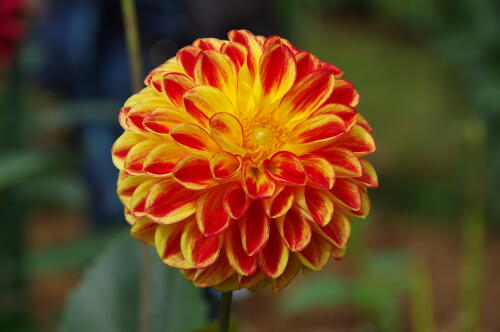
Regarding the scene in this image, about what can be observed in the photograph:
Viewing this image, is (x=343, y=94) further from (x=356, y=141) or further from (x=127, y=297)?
(x=127, y=297)

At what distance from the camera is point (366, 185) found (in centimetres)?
38

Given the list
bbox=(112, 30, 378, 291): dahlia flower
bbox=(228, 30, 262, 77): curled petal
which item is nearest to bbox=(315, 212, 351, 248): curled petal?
bbox=(112, 30, 378, 291): dahlia flower

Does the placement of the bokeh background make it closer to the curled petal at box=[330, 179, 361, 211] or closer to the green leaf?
the green leaf

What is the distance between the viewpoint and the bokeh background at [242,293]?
3.28ft

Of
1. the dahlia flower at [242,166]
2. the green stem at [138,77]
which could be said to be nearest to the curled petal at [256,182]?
the dahlia flower at [242,166]

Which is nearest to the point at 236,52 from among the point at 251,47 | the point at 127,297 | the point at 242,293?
the point at 251,47

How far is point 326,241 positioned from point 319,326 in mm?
1218

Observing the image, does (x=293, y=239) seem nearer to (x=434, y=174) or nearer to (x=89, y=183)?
(x=89, y=183)

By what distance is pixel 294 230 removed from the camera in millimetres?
370

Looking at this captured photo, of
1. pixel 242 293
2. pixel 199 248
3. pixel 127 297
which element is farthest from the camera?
pixel 242 293

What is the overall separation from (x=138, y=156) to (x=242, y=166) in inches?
2.3

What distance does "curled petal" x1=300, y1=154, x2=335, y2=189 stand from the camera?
0.36 m

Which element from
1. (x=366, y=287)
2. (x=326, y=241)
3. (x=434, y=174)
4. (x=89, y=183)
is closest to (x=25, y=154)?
(x=89, y=183)

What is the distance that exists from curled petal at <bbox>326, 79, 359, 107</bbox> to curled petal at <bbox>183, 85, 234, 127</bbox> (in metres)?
0.07
